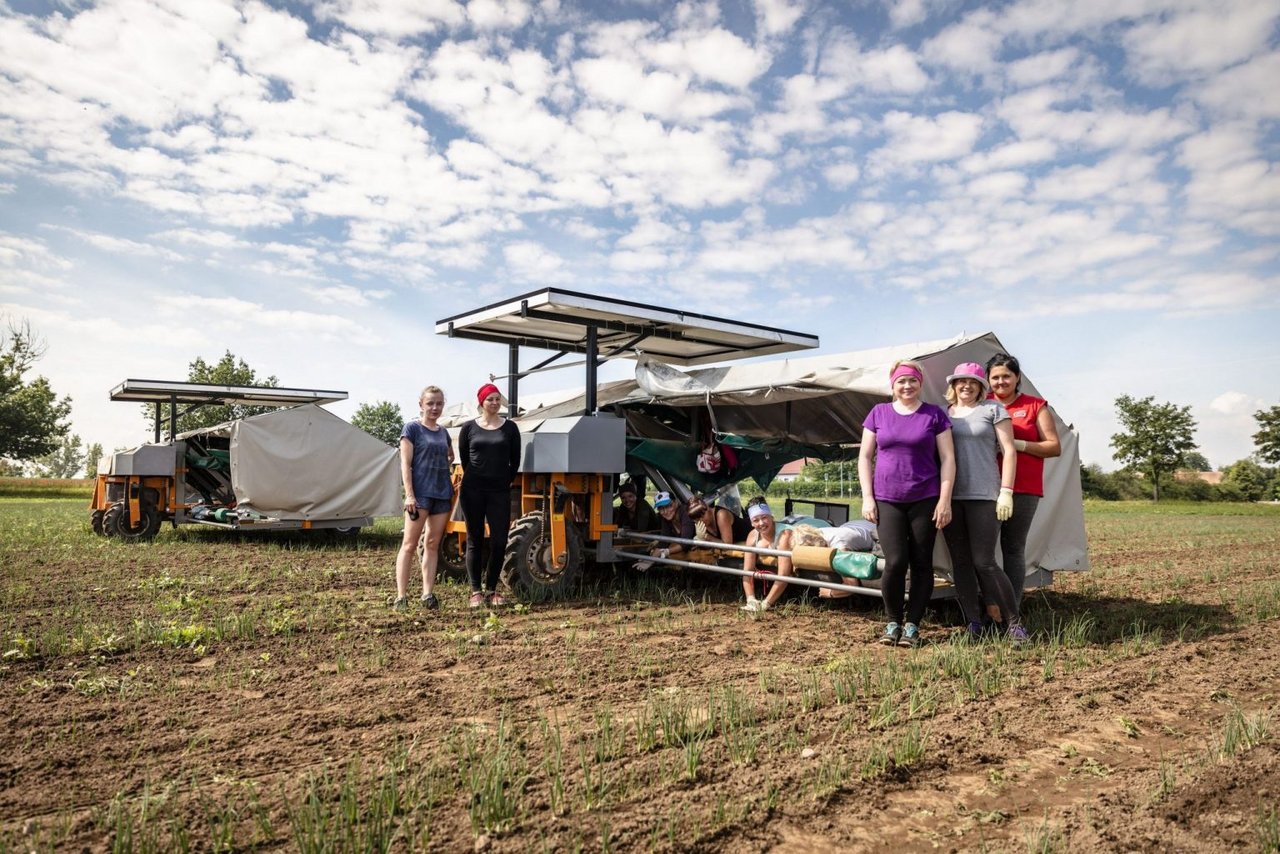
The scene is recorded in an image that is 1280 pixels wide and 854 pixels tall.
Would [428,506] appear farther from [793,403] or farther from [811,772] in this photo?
[811,772]

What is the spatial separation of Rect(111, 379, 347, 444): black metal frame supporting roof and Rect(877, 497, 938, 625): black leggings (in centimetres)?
Result: 1257

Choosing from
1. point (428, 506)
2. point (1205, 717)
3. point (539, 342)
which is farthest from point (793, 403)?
point (1205, 717)

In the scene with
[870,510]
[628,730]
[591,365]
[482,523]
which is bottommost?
[628,730]

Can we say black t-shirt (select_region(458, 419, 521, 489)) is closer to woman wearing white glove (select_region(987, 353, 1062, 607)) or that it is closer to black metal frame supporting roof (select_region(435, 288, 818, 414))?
black metal frame supporting roof (select_region(435, 288, 818, 414))

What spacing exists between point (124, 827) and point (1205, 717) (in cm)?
451

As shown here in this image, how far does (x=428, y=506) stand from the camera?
700 centimetres

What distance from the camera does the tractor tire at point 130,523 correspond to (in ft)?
44.9

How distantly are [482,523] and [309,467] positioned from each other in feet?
23.2

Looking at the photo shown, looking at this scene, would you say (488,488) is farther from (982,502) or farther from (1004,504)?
(1004,504)

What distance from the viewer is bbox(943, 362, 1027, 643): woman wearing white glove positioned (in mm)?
5551

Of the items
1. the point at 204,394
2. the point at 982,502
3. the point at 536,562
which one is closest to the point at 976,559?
the point at 982,502

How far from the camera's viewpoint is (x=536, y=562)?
24.7ft

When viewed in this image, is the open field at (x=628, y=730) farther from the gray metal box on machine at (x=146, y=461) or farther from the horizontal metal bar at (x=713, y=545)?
the gray metal box on machine at (x=146, y=461)

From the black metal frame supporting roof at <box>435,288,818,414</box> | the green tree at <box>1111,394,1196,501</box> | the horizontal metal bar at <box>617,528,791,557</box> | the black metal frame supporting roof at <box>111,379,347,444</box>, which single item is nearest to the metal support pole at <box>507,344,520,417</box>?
the black metal frame supporting roof at <box>435,288,818,414</box>
